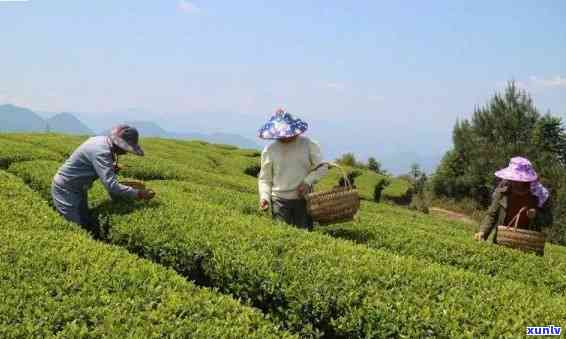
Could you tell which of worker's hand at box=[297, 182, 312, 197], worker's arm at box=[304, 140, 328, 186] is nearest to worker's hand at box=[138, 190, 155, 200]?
worker's hand at box=[297, 182, 312, 197]

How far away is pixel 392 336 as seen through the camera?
4320 millimetres

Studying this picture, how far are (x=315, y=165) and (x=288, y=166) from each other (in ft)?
1.31

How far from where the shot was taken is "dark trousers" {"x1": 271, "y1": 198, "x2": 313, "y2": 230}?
7488mm

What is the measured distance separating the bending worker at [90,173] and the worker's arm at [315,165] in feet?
7.59

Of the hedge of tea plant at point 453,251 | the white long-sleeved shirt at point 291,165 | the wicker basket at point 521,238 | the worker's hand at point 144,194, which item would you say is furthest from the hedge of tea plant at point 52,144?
the wicker basket at point 521,238

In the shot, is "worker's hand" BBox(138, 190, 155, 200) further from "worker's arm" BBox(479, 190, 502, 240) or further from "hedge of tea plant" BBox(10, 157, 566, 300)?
"worker's arm" BBox(479, 190, 502, 240)

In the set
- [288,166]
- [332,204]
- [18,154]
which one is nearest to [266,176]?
[288,166]

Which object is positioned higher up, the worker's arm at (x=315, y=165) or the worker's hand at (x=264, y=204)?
the worker's arm at (x=315, y=165)

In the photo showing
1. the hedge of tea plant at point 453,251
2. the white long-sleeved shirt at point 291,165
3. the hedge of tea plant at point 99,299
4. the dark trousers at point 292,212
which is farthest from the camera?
the dark trousers at point 292,212

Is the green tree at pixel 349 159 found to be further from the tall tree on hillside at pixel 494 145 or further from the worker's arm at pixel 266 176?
the worker's arm at pixel 266 176

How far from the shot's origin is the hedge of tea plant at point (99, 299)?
3.82m

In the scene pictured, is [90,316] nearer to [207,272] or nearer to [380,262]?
[207,272]

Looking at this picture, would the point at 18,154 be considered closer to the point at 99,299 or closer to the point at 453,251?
the point at 99,299

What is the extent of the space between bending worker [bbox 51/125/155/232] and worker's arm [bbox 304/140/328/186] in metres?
2.31
